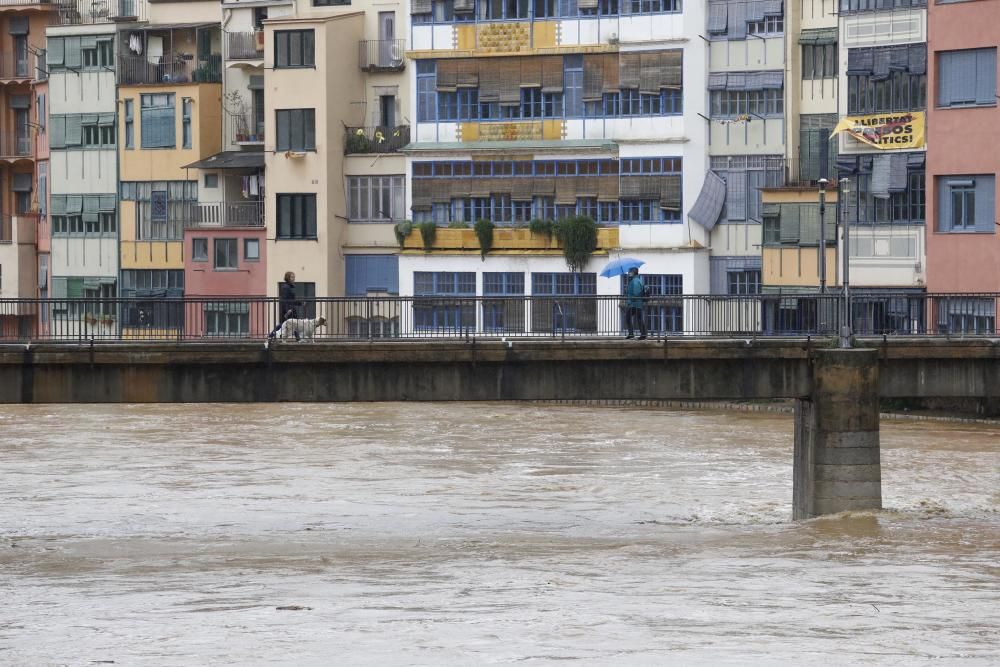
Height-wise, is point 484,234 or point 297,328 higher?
point 484,234

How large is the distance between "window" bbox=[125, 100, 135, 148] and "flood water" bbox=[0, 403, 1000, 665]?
22.8 meters

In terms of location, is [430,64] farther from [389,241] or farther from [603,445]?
[603,445]

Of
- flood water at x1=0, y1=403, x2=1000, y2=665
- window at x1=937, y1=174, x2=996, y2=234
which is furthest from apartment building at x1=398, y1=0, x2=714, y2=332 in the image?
flood water at x1=0, y1=403, x2=1000, y2=665

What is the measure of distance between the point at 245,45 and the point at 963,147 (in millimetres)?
30432

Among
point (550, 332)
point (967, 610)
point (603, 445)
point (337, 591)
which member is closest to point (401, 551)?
point (337, 591)

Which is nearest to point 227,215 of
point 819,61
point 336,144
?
point 336,144

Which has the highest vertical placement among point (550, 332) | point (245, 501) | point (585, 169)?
point (585, 169)

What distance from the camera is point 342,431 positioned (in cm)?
6275

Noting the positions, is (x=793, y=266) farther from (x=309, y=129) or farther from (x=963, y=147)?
(x=309, y=129)

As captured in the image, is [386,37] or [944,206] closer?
[944,206]

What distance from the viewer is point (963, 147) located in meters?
62.7

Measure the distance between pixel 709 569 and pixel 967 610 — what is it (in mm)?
5166

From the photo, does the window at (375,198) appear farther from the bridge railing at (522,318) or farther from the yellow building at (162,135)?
the bridge railing at (522,318)

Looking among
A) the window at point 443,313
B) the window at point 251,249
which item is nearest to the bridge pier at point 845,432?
the window at point 443,313
